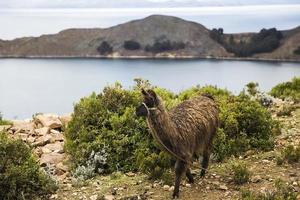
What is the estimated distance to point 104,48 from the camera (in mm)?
77375

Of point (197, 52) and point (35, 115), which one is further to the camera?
point (197, 52)

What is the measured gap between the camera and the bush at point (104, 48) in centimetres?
7725

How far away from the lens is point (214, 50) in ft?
257

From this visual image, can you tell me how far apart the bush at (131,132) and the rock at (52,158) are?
0.42m

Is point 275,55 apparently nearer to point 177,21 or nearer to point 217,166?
point 177,21

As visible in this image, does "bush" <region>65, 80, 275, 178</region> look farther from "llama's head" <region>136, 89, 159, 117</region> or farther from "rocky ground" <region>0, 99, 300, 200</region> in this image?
"llama's head" <region>136, 89, 159, 117</region>

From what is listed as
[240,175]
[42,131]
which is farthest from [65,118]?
[240,175]

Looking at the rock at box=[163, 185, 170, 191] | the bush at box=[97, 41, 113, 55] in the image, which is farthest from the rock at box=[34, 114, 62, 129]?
the bush at box=[97, 41, 113, 55]

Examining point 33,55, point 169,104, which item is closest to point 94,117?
point 169,104

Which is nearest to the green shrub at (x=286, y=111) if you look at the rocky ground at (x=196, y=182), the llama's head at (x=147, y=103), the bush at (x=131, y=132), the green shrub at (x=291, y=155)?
the bush at (x=131, y=132)

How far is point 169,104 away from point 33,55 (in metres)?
71.0

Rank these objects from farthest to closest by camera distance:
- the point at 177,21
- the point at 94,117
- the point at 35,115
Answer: the point at 177,21, the point at 35,115, the point at 94,117

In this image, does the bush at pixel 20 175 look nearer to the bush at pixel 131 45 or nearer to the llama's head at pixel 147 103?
the llama's head at pixel 147 103

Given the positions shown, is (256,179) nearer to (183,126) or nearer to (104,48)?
(183,126)
